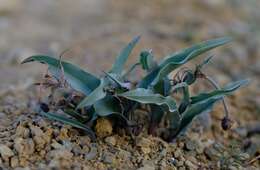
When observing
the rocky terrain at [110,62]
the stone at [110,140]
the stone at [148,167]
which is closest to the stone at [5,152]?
the rocky terrain at [110,62]

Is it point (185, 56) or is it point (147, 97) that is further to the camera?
point (185, 56)

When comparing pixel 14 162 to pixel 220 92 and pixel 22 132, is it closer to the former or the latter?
pixel 22 132

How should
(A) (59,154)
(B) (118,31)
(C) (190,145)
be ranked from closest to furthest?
(A) (59,154) < (C) (190,145) < (B) (118,31)

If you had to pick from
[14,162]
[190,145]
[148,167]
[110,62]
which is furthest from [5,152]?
[110,62]

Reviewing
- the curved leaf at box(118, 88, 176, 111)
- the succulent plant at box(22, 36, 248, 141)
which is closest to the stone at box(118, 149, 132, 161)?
the succulent plant at box(22, 36, 248, 141)

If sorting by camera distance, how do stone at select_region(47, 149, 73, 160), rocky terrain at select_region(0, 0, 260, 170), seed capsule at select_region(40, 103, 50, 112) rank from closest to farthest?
stone at select_region(47, 149, 73, 160) < rocky terrain at select_region(0, 0, 260, 170) < seed capsule at select_region(40, 103, 50, 112)

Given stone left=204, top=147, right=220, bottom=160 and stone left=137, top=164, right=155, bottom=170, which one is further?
stone left=204, top=147, right=220, bottom=160

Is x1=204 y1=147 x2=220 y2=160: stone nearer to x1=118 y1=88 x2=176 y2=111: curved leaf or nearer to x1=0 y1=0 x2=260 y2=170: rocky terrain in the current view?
x1=0 y1=0 x2=260 y2=170: rocky terrain

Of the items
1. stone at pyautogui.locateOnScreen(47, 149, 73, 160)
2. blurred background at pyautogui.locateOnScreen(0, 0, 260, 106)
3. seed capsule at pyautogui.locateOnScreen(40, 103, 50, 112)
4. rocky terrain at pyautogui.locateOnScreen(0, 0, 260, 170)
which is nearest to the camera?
stone at pyautogui.locateOnScreen(47, 149, 73, 160)
